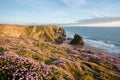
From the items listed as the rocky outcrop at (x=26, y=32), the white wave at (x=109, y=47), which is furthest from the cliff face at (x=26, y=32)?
the white wave at (x=109, y=47)

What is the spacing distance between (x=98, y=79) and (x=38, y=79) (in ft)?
19.5

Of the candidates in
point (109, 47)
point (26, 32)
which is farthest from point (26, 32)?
point (109, 47)

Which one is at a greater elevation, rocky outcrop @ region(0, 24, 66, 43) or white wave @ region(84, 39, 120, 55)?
rocky outcrop @ region(0, 24, 66, 43)

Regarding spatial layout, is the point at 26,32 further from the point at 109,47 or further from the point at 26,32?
the point at 109,47

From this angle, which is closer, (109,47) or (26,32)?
(26,32)

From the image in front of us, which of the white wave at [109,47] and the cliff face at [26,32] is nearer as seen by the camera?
the cliff face at [26,32]

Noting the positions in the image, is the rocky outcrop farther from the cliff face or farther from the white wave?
the white wave

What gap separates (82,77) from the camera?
12492 millimetres

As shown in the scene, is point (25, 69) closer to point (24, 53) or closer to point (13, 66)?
point (13, 66)

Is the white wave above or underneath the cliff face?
underneath

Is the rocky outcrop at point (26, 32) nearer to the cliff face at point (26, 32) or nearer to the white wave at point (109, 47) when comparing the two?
the cliff face at point (26, 32)

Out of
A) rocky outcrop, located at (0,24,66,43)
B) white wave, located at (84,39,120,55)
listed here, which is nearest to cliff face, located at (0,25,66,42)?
rocky outcrop, located at (0,24,66,43)

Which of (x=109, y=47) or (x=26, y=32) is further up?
(x=26, y=32)

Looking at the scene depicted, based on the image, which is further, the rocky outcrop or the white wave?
the white wave
